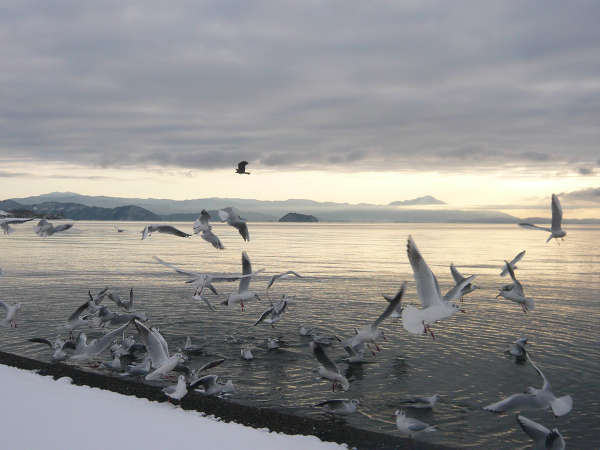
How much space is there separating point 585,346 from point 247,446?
1546 cm

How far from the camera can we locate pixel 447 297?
1209 cm

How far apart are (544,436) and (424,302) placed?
3.61 m

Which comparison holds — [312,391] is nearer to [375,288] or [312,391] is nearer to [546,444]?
[546,444]

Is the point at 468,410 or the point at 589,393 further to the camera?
the point at 589,393

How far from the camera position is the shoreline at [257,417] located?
37.5ft

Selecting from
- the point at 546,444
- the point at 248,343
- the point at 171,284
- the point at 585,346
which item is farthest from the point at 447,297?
the point at 171,284

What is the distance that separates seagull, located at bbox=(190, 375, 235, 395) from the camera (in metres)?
13.6

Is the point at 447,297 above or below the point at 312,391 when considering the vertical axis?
above

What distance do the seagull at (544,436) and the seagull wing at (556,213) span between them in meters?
9.98

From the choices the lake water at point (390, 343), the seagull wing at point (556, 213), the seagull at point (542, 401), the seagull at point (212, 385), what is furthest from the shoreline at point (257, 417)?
the seagull wing at point (556, 213)

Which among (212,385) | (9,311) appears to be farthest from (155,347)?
(9,311)

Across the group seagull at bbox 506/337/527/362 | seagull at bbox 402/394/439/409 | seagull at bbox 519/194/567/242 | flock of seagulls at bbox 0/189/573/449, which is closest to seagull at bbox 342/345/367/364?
flock of seagulls at bbox 0/189/573/449

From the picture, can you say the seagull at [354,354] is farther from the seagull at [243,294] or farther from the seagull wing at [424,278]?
the seagull wing at [424,278]

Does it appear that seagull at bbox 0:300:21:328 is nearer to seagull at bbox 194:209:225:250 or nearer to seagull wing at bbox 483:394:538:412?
seagull at bbox 194:209:225:250
